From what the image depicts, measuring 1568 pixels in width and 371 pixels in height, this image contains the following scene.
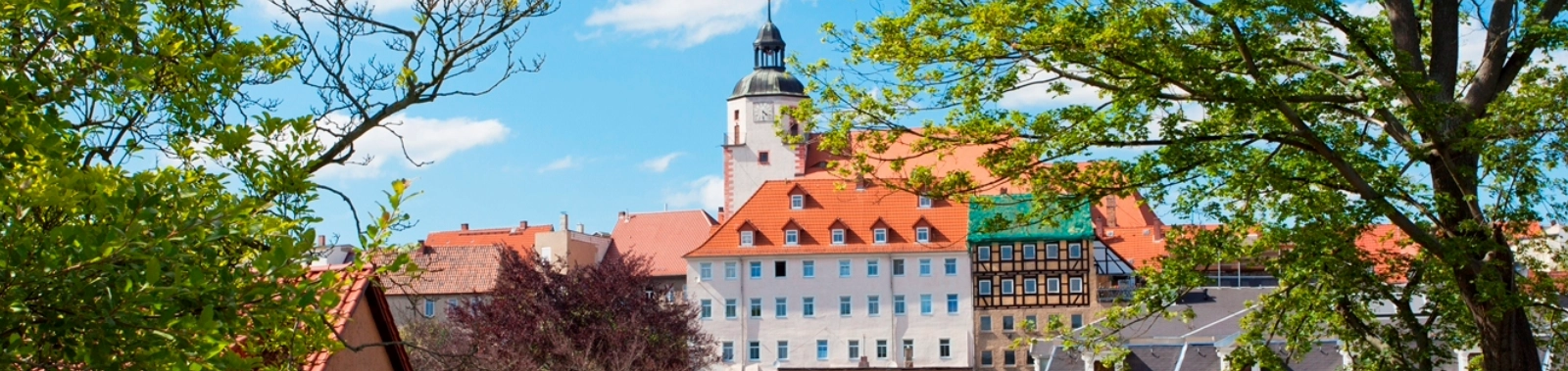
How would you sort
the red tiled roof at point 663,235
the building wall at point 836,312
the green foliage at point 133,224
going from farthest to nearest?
the red tiled roof at point 663,235
the building wall at point 836,312
the green foliage at point 133,224

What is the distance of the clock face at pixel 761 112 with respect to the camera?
261 feet

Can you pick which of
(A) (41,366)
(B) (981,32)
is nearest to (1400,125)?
(B) (981,32)

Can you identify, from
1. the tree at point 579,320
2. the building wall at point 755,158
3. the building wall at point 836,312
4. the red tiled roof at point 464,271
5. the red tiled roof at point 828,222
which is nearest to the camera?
the tree at point 579,320

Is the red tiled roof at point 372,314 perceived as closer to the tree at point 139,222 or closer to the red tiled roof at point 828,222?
the tree at point 139,222

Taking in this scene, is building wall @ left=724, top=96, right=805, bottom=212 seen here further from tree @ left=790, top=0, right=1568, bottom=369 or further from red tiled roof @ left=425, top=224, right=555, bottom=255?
tree @ left=790, top=0, right=1568, bottom=369

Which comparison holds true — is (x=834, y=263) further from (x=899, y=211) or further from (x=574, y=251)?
(x=574, y=251)

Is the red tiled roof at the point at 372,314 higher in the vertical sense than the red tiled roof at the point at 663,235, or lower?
lower

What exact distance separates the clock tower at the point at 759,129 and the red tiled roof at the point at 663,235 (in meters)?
1.61

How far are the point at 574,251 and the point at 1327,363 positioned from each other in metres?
33.8

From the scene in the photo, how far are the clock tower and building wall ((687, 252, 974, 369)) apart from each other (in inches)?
557

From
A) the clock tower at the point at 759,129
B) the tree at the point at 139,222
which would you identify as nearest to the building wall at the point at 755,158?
the clock tower at the point at 759,129

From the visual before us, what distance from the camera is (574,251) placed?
69.9 m

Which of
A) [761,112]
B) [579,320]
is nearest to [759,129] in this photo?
[761,112]

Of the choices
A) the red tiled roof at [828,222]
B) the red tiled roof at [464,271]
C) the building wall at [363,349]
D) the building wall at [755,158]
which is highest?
the building wall at [755,158]
